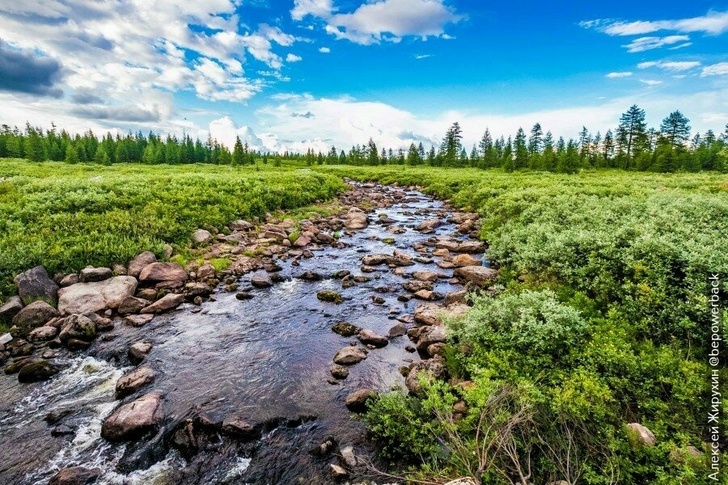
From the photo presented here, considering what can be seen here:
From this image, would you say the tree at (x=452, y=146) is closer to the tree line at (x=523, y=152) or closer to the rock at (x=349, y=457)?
the tree line at (x=523, y=152)

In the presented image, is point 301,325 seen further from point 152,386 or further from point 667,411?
point 667,411

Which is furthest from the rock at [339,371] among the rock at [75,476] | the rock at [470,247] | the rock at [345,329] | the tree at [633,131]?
the tree at [633,131]

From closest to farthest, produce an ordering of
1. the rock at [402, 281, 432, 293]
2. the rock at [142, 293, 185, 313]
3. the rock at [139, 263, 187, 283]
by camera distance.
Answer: the rock at [142, 293, 185, 313] → the rock at [139, 263, 187, 283] → the rock at [402, 281, 432, 293]

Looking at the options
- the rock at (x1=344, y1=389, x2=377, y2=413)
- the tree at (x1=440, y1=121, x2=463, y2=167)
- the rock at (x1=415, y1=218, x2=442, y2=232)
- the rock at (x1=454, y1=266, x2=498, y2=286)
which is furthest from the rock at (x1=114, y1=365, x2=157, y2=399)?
the tree at (x1=440, y1=121, x2=463, y2=167)

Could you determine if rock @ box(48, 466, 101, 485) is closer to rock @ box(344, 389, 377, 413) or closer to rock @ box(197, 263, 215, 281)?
rock @ box(344, 389, 377, 413)

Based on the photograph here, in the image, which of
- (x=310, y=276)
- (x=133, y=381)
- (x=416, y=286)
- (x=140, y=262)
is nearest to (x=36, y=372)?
(x=133, y=381)

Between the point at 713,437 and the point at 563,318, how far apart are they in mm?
2940

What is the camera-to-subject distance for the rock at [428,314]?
10.7 metres

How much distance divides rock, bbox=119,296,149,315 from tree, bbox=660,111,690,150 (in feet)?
336

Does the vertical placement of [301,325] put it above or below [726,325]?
below

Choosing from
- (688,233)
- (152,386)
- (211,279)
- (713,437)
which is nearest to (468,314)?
(713,437)

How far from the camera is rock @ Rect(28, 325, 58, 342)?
969cm

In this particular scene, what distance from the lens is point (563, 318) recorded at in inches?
303

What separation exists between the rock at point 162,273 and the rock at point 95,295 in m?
0.54
